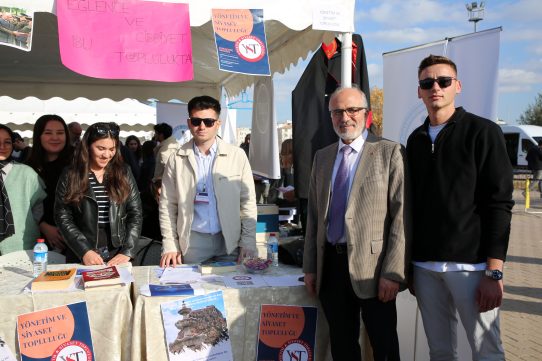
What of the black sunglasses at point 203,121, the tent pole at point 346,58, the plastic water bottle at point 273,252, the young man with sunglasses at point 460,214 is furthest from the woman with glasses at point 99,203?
the young man with sunglasses at point 460,214

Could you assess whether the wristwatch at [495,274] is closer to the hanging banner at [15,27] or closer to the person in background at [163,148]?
the hanging banner at [15,27]

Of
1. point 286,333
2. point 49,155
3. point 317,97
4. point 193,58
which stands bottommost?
point 286,333

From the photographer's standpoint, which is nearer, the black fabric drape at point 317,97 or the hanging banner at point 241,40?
the hanging banner at point 241,40

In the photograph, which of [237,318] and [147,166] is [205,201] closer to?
[237,318]

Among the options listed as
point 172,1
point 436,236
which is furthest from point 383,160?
point 172,1

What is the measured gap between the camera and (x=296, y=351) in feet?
8.14

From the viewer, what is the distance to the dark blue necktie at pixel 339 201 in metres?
2.20

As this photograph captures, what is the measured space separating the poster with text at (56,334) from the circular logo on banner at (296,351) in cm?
95

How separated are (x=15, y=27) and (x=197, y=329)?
80.0 inches

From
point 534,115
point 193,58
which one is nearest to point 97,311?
point 193,58

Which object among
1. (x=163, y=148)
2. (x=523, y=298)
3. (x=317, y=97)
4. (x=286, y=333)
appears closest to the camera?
(x=286, y=333)

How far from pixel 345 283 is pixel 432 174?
641 millimetres

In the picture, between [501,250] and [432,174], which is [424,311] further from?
[432,174]

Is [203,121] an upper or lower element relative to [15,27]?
lower
